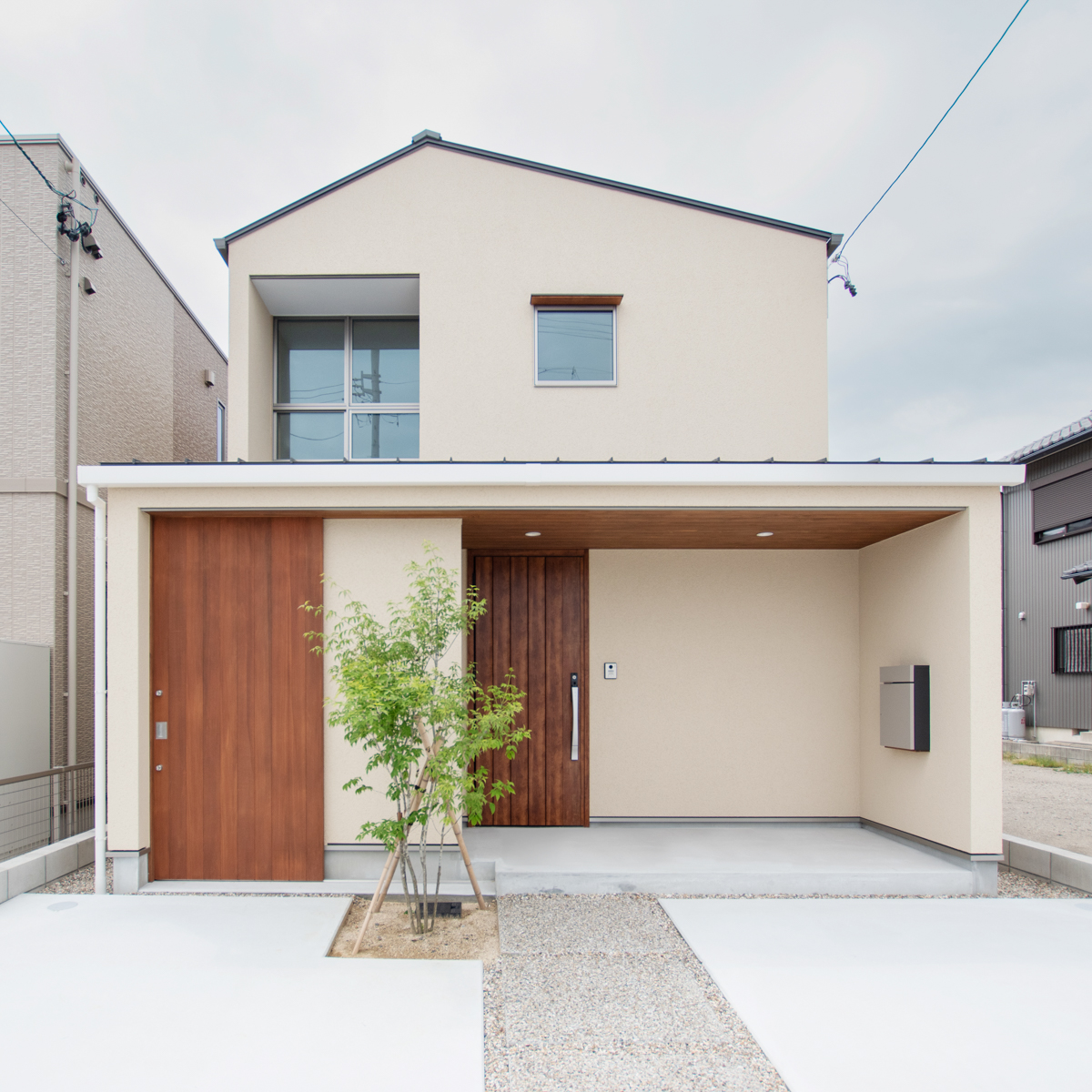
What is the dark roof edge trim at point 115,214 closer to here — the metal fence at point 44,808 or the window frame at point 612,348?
the window frame at point 612,348

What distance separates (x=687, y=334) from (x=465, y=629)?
3.70m

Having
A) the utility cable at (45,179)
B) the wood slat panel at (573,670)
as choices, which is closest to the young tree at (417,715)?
the wood slat panel at (573,670)

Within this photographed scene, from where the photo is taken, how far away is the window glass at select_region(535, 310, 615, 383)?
6.59 meters

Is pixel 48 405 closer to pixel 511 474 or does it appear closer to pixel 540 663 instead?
pixel 511 474

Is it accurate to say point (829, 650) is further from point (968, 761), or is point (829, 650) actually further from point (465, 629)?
point (465, 629)

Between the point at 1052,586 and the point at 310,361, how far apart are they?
14.8 metres

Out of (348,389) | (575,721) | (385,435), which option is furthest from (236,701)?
(348,389)

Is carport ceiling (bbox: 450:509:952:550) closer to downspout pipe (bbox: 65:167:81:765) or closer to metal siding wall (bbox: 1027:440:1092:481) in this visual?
downspout pipe (bbox: 65:167:81:765)

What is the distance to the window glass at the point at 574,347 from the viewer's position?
6.59 m

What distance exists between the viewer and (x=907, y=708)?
207 inches

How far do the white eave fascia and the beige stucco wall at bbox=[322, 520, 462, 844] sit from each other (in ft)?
1.39

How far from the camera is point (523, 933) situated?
4059 mm

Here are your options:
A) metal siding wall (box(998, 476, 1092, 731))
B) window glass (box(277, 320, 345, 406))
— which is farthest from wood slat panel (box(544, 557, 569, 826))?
metal siding wall (box(998, 476, 1092, 731))

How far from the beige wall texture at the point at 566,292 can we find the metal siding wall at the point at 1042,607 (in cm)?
933
